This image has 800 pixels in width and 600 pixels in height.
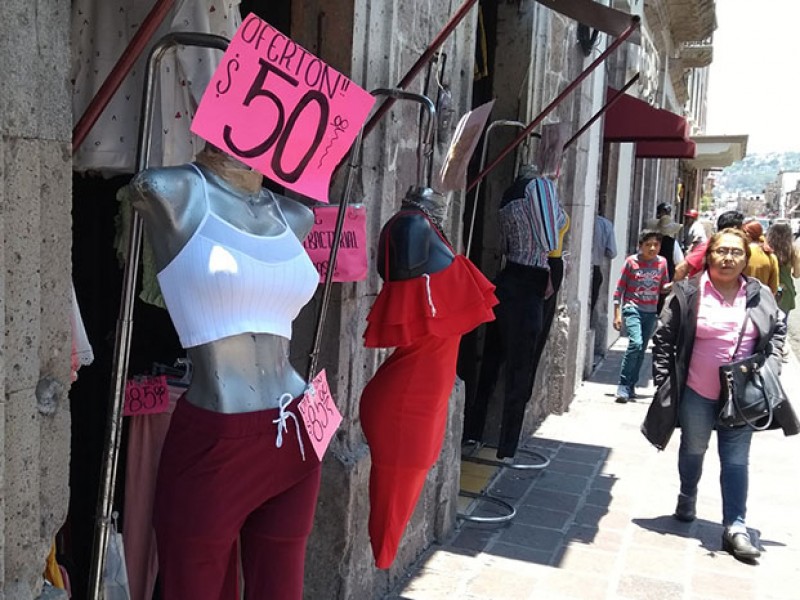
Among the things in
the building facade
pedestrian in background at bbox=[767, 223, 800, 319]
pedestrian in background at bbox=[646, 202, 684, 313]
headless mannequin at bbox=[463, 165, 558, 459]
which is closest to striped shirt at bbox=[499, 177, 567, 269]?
headless mannequin at bbox=[463, 165, 558, 459]

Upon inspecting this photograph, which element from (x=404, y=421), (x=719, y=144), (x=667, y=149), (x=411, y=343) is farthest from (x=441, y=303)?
(x=719, y=144)

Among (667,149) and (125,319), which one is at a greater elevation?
(667,149)

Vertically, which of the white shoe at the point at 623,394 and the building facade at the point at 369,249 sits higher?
the building facade at the point at 369,249

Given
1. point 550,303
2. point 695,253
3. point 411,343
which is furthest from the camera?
point 695,253

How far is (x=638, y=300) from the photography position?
8078 mm

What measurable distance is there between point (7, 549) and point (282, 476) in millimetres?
639

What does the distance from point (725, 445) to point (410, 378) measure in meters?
2.23

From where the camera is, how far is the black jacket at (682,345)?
14.6 ft

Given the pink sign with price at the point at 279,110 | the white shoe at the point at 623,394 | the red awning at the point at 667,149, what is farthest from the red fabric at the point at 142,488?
the red awning at the point at 667,149

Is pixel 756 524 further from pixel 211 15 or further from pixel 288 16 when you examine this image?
pixel 211 15

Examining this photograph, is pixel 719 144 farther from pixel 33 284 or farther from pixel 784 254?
pixel 33 284

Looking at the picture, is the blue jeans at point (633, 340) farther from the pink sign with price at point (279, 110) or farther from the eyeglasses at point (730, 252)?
the pink sign with price at point (279, 110)

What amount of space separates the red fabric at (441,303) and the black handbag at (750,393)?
196 cm

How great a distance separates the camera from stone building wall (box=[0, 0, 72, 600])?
1755 mm
